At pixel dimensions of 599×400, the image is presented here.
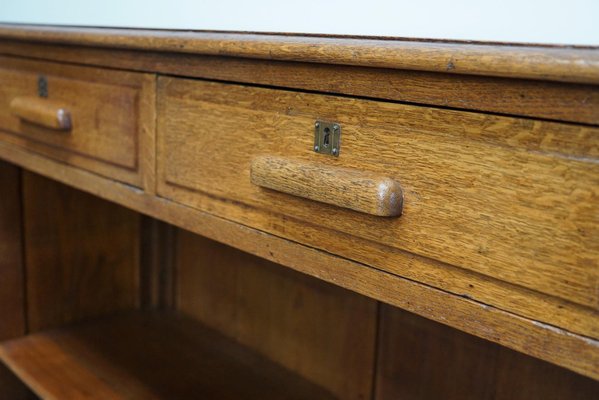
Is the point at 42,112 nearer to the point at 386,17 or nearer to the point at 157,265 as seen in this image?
the point at 386,17

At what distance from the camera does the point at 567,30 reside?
620 millimetres

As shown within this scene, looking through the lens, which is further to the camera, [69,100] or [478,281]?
[69,100]

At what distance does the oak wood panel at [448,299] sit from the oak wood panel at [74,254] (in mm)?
632

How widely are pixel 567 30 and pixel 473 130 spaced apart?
0.66 ft

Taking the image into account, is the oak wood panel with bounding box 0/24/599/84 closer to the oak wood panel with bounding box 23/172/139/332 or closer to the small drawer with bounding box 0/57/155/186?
the small drawer with bounding box 0/57/155/186

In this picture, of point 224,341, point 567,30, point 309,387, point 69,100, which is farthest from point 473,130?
point 224,341

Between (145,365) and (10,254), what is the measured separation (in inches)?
12.6

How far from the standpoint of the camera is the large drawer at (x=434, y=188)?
Result: 0.45 m

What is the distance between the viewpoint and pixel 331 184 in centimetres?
57

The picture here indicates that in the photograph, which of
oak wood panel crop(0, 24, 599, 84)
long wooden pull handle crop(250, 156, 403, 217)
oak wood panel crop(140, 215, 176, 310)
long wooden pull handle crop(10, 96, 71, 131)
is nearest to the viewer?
oak wood panel crop(0, 24, 599, 84)

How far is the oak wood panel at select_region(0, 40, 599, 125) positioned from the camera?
0.44 meters

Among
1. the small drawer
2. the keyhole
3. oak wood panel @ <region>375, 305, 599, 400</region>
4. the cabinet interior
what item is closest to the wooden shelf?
the cabinet interior

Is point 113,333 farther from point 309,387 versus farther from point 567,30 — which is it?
point 567,30

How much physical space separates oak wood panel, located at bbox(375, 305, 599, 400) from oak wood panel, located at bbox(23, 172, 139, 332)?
0.63 m
